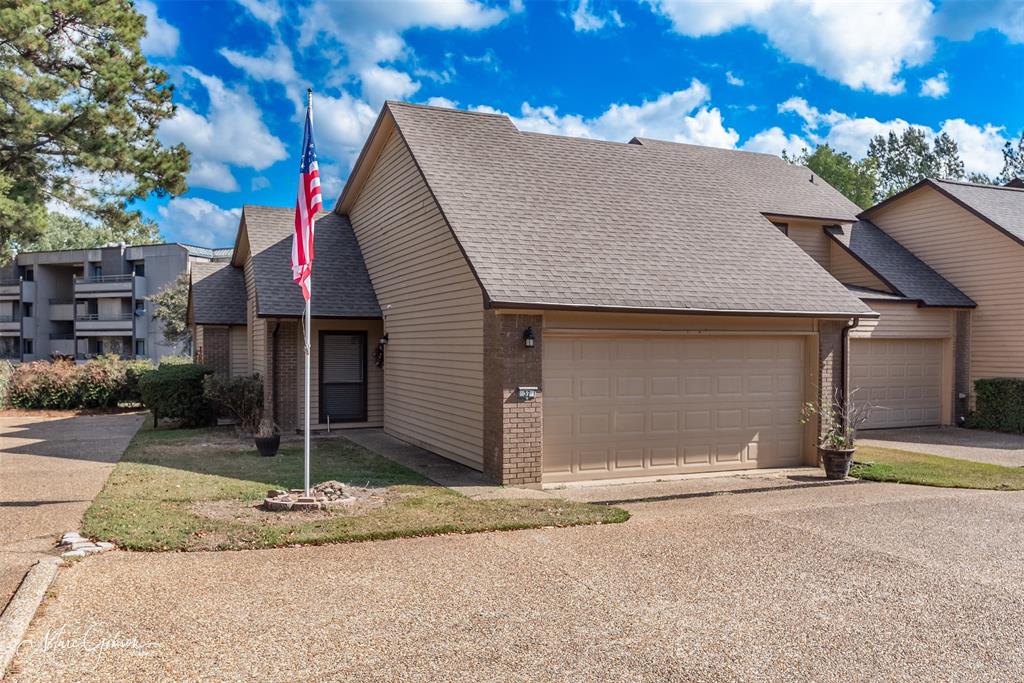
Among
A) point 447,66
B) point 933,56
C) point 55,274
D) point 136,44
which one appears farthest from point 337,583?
point 55,274

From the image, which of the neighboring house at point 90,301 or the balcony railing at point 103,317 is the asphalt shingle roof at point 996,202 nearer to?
the neighboring house at point 90,301

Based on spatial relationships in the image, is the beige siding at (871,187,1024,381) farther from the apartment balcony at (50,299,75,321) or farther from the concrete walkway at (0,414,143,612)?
the apartment balcony at (50,299,75,321)

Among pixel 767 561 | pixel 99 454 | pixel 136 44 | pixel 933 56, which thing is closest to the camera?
pixel 767 561

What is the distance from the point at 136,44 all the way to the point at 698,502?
21.5 meters

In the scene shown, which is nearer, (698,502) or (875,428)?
(698,502)

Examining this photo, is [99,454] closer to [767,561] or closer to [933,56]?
[767,561]

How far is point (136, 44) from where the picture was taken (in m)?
22.3

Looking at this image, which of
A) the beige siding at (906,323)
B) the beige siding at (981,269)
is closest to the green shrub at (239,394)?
the beige siding at (906,323)

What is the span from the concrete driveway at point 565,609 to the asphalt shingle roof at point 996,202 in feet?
41.2

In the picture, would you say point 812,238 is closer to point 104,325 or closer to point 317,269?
point 317,269

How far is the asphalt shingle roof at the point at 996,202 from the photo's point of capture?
17.9 metres

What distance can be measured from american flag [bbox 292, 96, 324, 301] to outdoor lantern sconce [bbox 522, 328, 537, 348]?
9.60ft

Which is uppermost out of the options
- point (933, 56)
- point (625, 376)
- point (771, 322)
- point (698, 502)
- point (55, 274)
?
point (933, 56)

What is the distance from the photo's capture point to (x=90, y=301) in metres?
52.7
